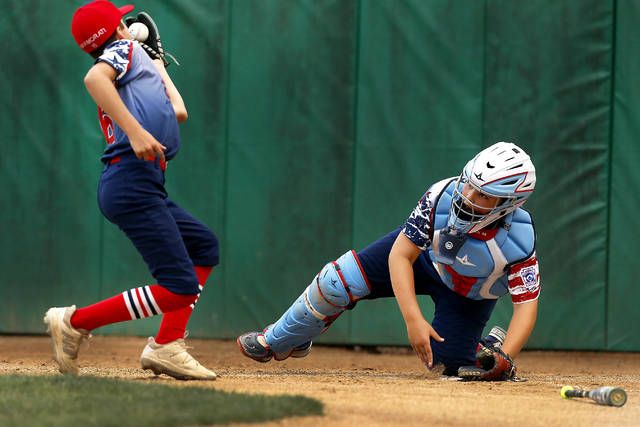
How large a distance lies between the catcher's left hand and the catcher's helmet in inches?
24.2

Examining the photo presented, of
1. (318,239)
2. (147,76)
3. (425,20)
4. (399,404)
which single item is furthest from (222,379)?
(425,20)

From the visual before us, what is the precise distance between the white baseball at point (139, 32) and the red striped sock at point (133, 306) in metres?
1.35

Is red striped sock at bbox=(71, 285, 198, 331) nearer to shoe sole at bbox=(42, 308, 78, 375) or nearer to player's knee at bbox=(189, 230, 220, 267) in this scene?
shoe sole at bbox=(42, 308, 78, 375)

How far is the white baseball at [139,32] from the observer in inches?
205

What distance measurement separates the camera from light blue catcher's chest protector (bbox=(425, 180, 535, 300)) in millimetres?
5102

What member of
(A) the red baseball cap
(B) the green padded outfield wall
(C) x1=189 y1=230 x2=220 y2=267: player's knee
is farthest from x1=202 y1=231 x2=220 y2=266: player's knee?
(B) the green padded outfield wall

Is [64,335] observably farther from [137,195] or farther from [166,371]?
[137,195]

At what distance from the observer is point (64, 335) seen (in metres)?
4.59

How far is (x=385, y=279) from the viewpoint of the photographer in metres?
5.48

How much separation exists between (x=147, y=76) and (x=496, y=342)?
2487mm

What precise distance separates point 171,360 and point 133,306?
30 cm

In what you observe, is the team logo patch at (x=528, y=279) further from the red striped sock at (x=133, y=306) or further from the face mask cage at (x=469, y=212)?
the red striped sock at (x=133, y=306)

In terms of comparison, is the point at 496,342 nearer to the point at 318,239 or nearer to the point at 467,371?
the point at 467,371

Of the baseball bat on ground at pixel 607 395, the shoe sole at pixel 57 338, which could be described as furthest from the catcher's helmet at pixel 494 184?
the shoe sole at pixel 57 338
